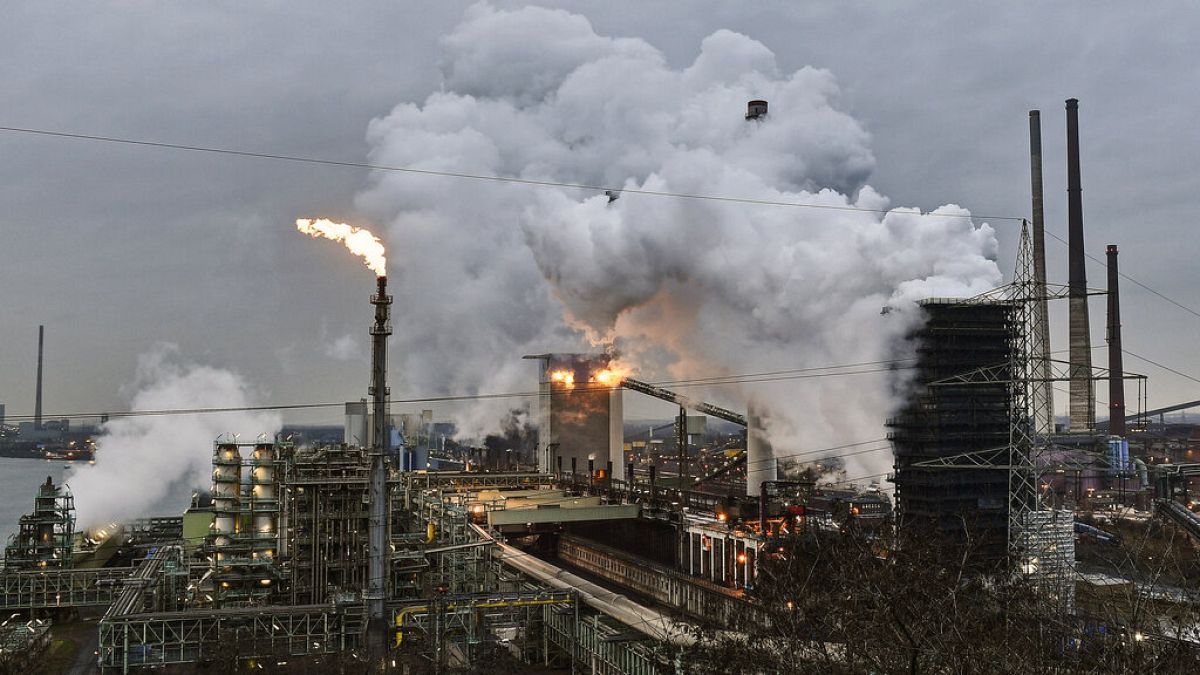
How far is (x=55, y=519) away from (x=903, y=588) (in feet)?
114

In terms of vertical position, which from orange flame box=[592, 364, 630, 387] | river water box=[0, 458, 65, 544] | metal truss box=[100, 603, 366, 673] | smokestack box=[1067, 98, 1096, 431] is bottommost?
river water box=[0, 458, 65, 544]

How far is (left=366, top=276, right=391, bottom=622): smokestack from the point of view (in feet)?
79.9

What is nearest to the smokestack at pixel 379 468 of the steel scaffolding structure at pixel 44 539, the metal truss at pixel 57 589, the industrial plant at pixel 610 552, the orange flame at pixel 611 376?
the industrial plant at pixel 610 552

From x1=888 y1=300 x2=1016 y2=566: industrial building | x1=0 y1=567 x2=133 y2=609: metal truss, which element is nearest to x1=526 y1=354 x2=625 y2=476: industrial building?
x1=888 y1=300 x2=1016 y2=566: industrial building

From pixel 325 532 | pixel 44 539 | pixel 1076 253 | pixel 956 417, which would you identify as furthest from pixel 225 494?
pixel 1076 253

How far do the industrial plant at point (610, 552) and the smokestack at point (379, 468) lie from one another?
70 mm

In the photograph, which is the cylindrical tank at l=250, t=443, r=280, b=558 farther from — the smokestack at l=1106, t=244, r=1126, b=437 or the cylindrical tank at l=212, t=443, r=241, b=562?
the smokestack at l=1106, t=244, r=1126, b=437

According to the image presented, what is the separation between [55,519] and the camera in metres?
40.2

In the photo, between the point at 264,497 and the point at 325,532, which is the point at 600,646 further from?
the point at 264,497

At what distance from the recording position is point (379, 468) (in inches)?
993

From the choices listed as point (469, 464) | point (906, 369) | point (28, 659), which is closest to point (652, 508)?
point (906, 369)

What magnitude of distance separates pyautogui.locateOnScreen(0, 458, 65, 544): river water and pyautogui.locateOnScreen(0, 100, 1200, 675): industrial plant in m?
27.2

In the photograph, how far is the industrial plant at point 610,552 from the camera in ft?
71.5

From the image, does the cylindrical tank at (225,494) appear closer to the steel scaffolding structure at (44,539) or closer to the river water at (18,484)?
the steel scaffolding structure at (44,539)
